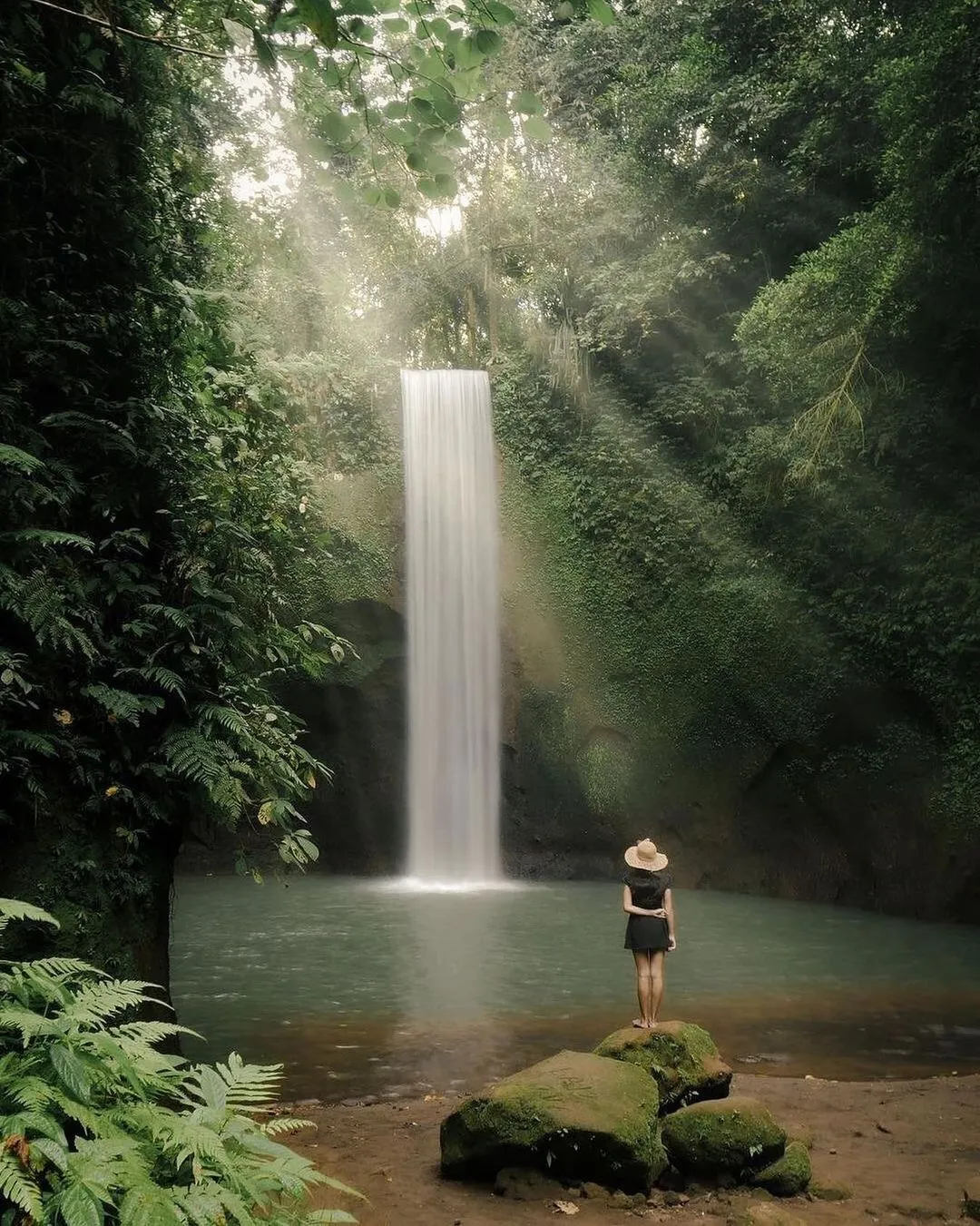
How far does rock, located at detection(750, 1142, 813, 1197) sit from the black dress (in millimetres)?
2359

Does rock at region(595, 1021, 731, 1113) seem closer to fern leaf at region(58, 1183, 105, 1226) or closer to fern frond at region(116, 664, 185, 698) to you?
fern frond at region(116, 664, 185, 698)

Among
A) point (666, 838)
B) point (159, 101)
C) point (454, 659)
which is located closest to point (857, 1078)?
point (159, 101)

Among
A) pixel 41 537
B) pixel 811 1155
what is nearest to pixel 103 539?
pixel 41 537

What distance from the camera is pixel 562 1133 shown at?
15.4ft

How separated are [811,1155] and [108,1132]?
4.01 meters

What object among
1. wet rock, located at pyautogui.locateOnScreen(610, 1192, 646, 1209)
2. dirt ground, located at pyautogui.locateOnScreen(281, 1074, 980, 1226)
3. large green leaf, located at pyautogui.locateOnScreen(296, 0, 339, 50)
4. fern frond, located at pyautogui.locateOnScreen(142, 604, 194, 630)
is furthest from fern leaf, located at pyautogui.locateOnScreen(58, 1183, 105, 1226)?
large green leaf, located at pyautogui.locateOnScreen(296, 0, 339, 50)

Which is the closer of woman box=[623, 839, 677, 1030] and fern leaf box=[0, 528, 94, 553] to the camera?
fern leaf box=[0, 528, 94, 553]

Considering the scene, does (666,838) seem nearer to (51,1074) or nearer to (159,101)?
(159,101)

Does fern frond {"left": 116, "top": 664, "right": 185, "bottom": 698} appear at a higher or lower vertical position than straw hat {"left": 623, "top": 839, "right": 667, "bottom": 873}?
higher

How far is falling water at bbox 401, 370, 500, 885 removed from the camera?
1828cm

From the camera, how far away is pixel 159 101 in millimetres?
5465

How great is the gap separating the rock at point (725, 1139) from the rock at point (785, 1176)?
46 millimetres

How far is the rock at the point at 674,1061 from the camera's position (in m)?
5.46

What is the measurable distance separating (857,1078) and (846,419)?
383 inches
